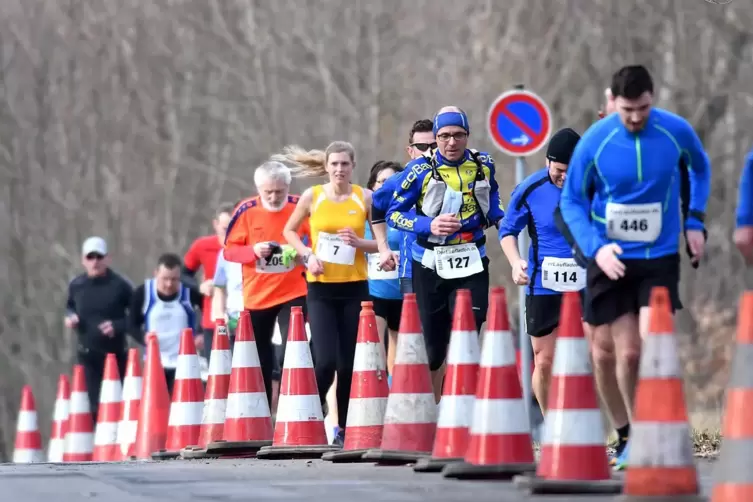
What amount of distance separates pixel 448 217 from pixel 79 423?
28.7ft

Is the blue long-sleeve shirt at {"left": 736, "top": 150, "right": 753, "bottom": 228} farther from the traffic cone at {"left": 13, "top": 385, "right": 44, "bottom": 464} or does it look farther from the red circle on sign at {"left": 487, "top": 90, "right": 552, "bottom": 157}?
the traffic cone at {"left": 13, "top": 385, "right": 44, "bottom": 464}

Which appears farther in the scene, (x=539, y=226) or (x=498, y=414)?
(x=539, y=226)

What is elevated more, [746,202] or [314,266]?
[314,266]

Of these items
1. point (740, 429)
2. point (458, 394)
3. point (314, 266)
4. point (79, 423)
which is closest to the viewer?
point (740, 429)

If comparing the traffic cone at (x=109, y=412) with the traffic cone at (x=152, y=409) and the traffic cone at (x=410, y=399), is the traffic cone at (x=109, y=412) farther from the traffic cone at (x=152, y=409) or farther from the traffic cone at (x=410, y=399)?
the traffic cone at (x=410, y=399)

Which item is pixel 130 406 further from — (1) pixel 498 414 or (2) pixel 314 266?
(1) pixel 498 414

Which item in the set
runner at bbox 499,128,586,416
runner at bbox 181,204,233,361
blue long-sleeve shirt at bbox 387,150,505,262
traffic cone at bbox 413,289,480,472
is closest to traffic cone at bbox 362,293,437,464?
traffic cone at bbox 413,289,480,472

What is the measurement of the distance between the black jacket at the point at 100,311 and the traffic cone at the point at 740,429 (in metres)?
14.0

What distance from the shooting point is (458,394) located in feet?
36.3

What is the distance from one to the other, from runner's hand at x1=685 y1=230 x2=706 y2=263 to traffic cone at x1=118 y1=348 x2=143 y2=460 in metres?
8.59

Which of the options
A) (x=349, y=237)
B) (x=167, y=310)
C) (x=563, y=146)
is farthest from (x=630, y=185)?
(x=167, y=310)

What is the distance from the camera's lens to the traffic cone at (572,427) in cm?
933

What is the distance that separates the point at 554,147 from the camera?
42.5ft

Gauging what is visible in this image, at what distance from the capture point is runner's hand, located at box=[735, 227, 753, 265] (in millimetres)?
9844
